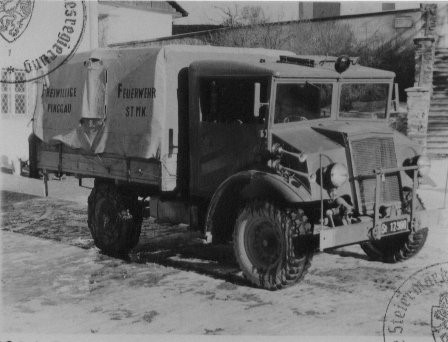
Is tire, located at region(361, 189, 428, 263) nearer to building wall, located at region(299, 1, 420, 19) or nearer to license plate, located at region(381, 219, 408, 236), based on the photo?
license plate, located at region(381, 219, 408, 236)

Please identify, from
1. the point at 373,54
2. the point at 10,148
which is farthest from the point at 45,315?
the point at 373,54

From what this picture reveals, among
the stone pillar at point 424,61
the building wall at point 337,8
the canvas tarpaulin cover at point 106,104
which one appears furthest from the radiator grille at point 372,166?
the building wall at point 337,8

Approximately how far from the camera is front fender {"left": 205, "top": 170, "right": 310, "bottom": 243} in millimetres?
6703

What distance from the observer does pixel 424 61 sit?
1778cm

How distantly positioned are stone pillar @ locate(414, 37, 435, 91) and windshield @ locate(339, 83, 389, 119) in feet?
32.8

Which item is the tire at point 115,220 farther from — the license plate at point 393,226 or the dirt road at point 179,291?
the license plate at point 393,226

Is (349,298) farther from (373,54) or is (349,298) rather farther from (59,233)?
(373,54)

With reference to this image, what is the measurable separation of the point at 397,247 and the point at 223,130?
2406 millimetres

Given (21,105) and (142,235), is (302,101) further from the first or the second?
(21,105)

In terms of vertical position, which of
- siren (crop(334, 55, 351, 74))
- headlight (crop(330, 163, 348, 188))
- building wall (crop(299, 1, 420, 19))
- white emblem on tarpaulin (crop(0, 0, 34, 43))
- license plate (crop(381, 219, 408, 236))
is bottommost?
license plate (crop(381, 219, 408, 236))

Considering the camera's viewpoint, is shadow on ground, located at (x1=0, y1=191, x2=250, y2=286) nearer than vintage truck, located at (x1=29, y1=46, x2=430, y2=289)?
No

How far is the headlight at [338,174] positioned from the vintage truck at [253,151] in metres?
0.01

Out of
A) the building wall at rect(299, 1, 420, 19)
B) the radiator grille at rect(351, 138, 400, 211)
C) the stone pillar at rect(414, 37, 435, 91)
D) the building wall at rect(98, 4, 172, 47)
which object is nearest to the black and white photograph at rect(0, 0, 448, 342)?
the radiator grille at rect(351, 138, 400, 211)

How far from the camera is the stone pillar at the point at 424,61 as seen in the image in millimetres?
17688
